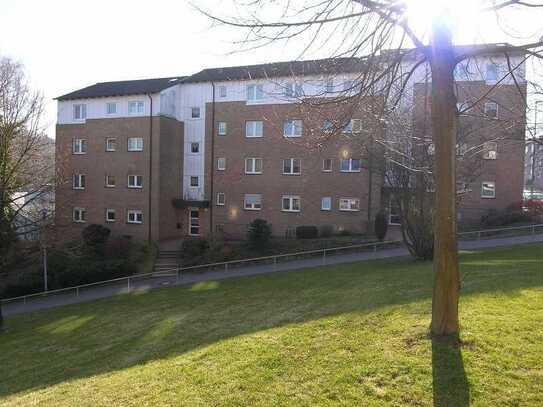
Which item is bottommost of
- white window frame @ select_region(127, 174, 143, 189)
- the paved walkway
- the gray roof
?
the paved walkway

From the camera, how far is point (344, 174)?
1191 inches

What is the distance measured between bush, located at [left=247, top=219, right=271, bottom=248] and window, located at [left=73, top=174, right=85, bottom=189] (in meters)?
15.1

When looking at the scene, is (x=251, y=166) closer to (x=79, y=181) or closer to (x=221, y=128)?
(x=221, y=128)

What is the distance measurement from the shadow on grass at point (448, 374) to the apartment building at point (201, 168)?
23.4 m

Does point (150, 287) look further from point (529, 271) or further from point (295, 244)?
point (529, 271)

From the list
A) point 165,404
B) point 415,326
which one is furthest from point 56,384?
point 415,326

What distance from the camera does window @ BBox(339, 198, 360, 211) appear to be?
2998cm

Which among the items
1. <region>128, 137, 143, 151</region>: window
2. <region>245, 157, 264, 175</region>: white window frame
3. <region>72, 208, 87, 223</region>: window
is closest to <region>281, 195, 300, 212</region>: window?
<region>245, 157, 264, 175</region>: white window frame

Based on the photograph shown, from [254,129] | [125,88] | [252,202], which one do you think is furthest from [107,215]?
[254,129]

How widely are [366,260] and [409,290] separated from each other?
35.3ft

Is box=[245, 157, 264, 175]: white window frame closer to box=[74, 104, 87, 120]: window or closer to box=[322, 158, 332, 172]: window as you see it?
box=[322, 158, 332, 172]: window

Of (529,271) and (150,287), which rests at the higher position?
(529,271)

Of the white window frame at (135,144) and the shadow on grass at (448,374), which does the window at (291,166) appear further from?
the shadow on grass at (448,374)

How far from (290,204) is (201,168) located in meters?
7.37
